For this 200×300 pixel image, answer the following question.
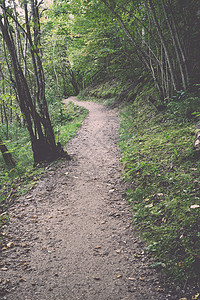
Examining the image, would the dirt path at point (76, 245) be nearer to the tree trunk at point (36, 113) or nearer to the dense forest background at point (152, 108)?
the dense forest background at point (152, 108)

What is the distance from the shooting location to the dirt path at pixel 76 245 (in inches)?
105

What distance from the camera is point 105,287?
2676 mm

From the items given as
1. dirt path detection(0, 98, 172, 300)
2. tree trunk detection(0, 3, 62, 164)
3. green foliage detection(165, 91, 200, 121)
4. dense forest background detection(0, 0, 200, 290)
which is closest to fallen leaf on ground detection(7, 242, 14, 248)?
dirt path detection(0, 98, 172, 300)

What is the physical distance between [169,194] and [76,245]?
1783mm

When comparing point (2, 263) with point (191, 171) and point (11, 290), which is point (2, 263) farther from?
point (191, 171)

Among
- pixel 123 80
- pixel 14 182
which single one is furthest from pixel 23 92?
pixel 123 80

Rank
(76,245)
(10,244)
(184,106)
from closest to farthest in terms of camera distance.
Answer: (76,245), (10,244), (184,106)

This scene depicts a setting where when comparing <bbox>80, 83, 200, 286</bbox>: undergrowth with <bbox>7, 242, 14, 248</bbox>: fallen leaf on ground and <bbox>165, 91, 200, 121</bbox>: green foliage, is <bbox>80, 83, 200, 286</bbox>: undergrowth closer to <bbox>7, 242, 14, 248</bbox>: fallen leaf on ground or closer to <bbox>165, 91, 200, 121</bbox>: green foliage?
<bbox>165, 91, 200, 121</bbox>: green foliage

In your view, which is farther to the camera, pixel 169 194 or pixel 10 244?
pixel 169 194

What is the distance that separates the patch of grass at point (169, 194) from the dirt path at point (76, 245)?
0.26 metres

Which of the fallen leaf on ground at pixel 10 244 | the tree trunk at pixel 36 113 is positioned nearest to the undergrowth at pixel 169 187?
the fallen leaf on ground at pixel 10 244

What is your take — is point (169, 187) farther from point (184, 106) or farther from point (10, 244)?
point (184, 106)

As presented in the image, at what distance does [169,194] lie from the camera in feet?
12.6

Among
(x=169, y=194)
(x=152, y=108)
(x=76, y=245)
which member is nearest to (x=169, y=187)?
(x=169, y=194)
